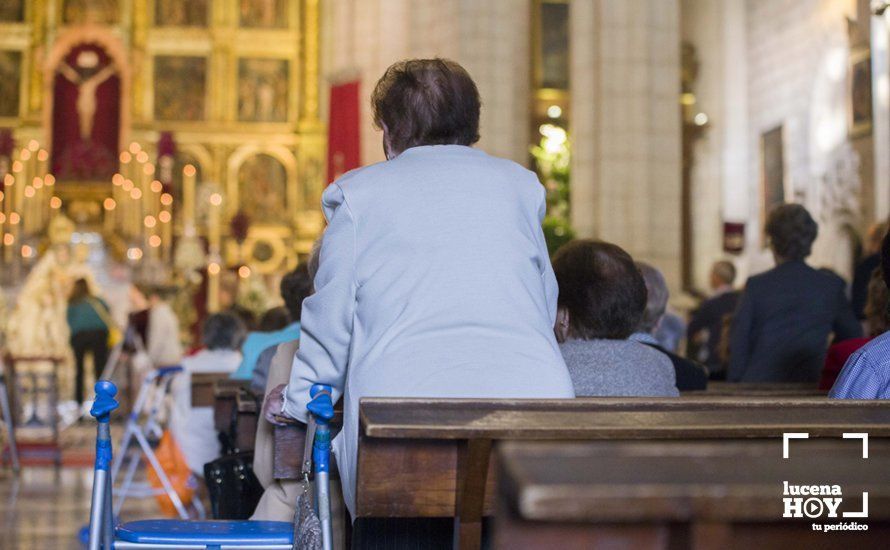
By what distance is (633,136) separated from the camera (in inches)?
468

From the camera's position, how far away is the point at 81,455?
1084 centimetres

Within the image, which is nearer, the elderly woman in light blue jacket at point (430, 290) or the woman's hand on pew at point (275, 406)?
the elderly woman in light blue jacket at point (430, 290)

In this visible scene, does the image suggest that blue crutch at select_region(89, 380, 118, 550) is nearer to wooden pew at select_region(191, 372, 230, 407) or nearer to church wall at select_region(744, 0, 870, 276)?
wooden pew at select_region(191, 372, 230, 407)

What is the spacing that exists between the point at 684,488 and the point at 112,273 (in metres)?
19.0

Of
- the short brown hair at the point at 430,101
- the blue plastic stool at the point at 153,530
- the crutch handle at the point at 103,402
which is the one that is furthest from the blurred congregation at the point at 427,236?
the crutch handle at the point at 103,402

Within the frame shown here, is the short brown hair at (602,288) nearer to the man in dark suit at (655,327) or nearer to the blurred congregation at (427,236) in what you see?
the blurred congregation at (427,236)

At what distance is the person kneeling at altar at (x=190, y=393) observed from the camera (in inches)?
284

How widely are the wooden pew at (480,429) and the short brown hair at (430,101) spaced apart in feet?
2.40

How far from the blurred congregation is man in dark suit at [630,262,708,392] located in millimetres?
15

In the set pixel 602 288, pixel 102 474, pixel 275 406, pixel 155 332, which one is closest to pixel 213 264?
pixel 155 332

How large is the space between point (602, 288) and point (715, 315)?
634cm

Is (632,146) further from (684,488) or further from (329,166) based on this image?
(684,488)

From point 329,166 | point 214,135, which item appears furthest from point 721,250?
point 214,135

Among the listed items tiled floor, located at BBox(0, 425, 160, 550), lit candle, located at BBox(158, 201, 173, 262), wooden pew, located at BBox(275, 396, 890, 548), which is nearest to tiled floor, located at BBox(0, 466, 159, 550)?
tiled floor, located at BBox(0, 425, 160, 550)
